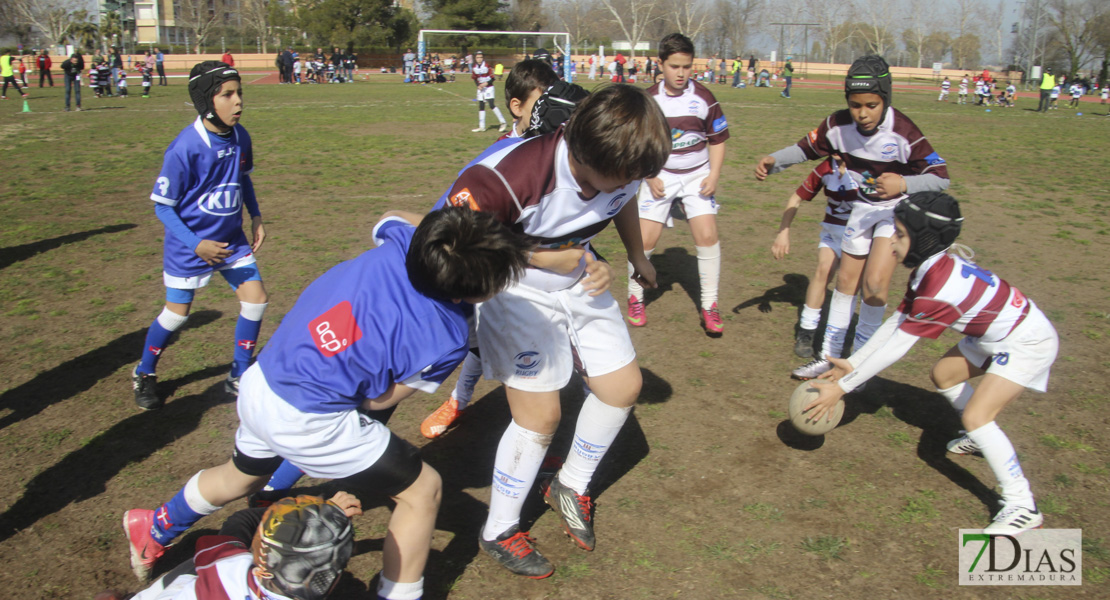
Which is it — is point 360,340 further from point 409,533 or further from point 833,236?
point 833,236

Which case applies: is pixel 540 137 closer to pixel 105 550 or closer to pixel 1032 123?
pixel 105 550

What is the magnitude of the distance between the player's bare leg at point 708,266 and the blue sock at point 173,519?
13.2 ft

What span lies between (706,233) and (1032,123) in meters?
22.8


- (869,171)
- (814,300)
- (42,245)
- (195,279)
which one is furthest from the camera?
(42,245)

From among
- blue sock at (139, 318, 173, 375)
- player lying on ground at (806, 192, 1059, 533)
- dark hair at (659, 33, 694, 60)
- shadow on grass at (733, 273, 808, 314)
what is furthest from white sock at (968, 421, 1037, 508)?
blue sock at (139, 318, 173, 375)

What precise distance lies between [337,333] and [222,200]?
2686 mm

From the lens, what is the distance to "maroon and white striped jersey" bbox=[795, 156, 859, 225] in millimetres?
4906

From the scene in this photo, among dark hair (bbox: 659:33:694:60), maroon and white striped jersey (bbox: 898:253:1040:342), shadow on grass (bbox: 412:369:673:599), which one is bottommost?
shadow on grass (bbox: 412:369:673:599)

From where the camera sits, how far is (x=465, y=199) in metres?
2.63

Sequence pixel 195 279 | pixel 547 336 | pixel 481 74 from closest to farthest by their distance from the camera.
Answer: pixel 547 336
pixel 195 279
pixel 481 74

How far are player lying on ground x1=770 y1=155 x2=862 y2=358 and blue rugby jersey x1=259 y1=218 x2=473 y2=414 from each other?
3.47m

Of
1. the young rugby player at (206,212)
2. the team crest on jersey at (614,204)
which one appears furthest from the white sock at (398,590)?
the young rugby player at (206,212)

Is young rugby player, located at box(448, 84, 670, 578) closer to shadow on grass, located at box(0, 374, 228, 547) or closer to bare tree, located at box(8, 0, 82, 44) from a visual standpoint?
shadow on grass, located at box(0, 374, 228, 547)

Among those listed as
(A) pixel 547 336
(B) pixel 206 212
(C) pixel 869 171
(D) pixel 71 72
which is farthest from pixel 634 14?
(A) pixel 547 336
